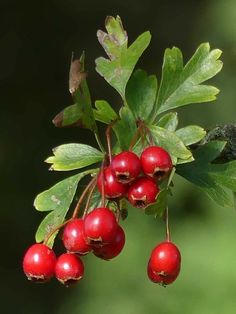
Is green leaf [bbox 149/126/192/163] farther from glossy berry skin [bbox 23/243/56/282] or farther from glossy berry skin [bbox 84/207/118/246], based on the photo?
glossy berry skin [bbox 23/243/56/282]

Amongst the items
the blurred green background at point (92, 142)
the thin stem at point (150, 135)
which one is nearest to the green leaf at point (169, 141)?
the thin stem at point (150, 135)

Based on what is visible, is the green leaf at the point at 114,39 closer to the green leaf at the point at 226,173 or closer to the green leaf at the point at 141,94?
the green leaf at the point at 141,94

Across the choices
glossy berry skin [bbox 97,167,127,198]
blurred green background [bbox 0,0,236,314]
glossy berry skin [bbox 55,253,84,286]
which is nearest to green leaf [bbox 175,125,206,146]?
glossy berry skin [bbox 97,167,127,198]

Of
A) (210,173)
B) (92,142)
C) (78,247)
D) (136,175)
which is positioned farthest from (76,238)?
(92,142)

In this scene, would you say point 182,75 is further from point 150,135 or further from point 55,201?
point 55,201

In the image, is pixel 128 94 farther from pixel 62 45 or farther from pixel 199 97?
pixel 62 45

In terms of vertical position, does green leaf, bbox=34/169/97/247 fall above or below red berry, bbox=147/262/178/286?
above

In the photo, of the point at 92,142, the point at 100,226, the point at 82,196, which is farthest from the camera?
the point at 92,142
